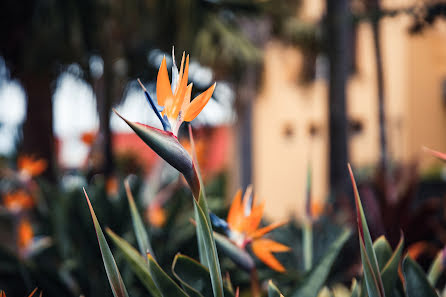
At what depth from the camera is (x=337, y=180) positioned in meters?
2.84

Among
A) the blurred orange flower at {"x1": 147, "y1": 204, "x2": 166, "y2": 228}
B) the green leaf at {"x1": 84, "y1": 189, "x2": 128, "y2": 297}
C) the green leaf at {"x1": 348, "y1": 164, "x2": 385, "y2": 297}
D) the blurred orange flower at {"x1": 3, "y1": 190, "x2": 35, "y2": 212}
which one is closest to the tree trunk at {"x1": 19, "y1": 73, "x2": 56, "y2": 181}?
the blurred orange flower at {"x1": 3, "y1": 190, "x2": 35, "y2": 212}

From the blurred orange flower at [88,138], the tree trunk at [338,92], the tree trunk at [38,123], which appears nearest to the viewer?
the blurred orange flower at [88,138]

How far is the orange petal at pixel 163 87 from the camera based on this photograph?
0.48m

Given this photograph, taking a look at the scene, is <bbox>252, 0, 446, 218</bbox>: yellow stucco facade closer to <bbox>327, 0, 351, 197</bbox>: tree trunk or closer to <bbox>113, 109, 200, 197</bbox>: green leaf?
<bbox>327, 0, 351, 197</bbox>: tree trunk

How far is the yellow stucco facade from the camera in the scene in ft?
21.2

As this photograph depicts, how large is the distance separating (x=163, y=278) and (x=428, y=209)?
982 millimetres

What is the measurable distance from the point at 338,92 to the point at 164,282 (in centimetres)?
247

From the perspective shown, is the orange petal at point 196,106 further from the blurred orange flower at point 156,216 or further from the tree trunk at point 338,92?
the tree trunk at point 338,92

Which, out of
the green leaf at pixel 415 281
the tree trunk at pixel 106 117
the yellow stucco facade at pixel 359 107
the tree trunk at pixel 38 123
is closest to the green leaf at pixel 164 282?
the green leaf at pixel 415 281

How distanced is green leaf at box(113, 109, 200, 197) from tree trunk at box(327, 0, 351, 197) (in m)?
2.40

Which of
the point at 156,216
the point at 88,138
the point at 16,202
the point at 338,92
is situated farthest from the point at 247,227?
the point at 338,92

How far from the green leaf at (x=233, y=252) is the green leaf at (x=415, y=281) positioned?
0.23 meters

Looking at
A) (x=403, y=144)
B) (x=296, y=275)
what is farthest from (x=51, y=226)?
(x=403, y=144)

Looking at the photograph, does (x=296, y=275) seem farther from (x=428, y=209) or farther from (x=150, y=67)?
(x=150, y=67)
